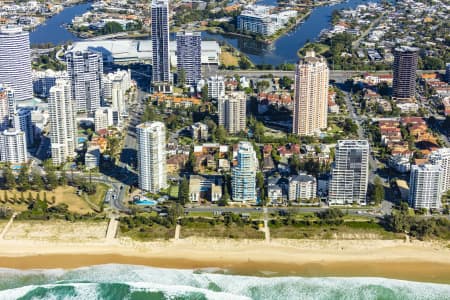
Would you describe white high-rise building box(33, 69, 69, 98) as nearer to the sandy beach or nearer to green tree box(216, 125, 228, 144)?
green tree box(216, 125, 228, 144)

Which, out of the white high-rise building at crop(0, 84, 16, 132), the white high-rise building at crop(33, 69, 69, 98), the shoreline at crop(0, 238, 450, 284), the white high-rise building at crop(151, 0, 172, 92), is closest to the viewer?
the shoreline at crop(0, 238, 450, 284)

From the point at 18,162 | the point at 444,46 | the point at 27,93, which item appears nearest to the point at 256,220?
the point at 18,162

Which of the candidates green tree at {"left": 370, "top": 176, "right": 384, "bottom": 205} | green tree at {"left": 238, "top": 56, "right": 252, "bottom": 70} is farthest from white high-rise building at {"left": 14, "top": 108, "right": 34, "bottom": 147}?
green tree at {"left": 238, "top": 56, "right": 252, "bottom": 70}

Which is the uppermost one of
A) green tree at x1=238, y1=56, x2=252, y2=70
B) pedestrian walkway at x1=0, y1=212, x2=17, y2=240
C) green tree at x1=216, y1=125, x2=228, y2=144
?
green tree at x1=238, y1=56, x2=252, y2=70

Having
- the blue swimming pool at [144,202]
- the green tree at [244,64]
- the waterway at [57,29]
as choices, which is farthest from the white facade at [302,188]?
the waterway at [57,29]

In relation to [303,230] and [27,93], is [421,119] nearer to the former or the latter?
[303,230]

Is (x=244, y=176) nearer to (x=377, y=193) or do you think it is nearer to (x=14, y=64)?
(x=377, y=193)

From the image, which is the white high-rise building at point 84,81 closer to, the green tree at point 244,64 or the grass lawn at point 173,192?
the grass lawn at point 173,192

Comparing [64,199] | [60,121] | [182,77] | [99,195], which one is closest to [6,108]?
[60,121]
